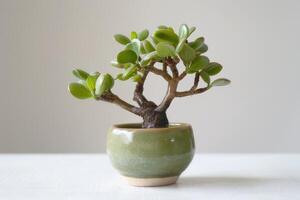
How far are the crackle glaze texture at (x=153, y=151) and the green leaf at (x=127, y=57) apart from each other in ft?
0.40

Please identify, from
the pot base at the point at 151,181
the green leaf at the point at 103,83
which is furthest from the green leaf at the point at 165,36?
the pot base at the point at 151,181

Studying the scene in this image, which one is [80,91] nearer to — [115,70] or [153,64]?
[153,64]

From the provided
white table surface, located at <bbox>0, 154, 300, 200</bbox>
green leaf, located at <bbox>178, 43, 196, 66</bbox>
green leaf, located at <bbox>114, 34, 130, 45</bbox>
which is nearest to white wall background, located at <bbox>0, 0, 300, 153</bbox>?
white table surface, located at <bbox>0, 154, 300, 200</bbox>

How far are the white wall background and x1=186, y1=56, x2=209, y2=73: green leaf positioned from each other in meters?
1.29

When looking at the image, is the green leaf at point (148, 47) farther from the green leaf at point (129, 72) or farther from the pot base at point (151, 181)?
the pot base at point (151, 181)

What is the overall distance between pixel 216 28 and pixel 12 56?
916 mm

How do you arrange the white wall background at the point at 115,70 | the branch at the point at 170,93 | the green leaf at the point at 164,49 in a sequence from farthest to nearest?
the white wall background at the point at 115,70 → the branch at the point at 170,93 → the green leaf at the point at 164,49

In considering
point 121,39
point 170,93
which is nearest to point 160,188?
point 170,93

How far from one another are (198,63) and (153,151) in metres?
0.17

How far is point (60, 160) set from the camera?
1.22m

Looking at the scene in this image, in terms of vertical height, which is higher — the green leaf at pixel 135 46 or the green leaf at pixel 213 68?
the green leaf at pixel 135 46

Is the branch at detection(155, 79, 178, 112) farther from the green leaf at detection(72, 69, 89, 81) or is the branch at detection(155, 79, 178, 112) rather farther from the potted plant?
the green leaf at detection(72, 69, 89, 81)

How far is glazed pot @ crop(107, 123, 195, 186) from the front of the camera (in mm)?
823

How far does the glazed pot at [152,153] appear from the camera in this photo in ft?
2.70
